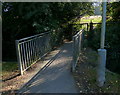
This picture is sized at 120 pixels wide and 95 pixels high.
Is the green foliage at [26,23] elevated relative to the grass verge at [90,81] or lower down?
elevated

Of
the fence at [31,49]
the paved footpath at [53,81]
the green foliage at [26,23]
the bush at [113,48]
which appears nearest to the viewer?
the paved footpath at [53,81]

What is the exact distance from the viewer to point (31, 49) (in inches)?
197

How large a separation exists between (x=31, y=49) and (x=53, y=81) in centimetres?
161

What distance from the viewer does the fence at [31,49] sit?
4.30 meters

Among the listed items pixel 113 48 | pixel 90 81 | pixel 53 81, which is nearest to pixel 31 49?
pixel 53 81

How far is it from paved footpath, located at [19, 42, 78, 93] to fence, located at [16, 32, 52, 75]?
536mm

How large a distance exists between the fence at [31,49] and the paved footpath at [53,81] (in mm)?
536

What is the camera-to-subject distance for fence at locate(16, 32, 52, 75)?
430 cm

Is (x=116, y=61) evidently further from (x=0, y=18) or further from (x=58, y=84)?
(x=0, y=18)

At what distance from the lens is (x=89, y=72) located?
4.42 meters

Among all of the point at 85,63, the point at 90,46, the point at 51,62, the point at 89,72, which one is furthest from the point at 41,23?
the point at 90,46

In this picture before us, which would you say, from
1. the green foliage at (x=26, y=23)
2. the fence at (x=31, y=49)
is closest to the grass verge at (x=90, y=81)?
the fence at (x=31, y=49)

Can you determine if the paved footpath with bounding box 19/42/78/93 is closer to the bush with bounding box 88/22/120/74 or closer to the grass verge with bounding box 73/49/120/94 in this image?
the grass verge with bounding box 73/49/120/94

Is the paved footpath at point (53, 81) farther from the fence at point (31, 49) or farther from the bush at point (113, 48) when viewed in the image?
the bush at point (113, 48)
